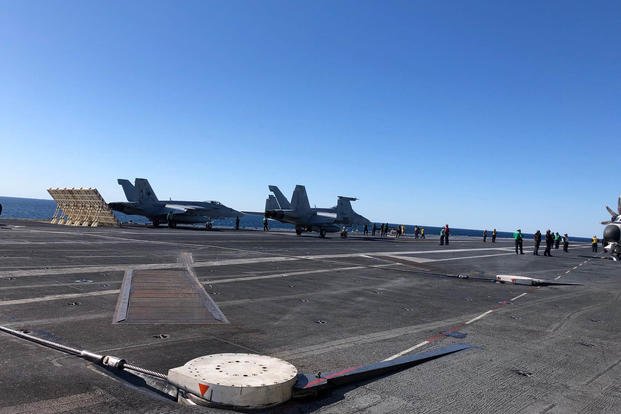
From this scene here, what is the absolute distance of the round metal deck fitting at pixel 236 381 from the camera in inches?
187

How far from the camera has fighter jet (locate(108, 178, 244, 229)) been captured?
2140 inches

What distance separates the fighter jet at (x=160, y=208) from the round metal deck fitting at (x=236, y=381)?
2036 inches

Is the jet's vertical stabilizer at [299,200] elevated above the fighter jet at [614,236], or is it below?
above

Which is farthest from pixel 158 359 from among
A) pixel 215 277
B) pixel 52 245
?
pixel 52 245

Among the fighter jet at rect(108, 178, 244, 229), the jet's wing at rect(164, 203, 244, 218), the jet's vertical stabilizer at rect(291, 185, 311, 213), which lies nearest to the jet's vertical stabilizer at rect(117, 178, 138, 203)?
the fighter jet at rect(108, 178, 244, 229)

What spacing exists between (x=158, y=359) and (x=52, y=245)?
1785 cm

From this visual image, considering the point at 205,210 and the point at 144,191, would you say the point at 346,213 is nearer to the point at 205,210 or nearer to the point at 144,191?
the point at 205,210

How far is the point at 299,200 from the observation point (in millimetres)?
51656

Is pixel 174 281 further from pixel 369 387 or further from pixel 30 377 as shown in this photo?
pixel 369 387

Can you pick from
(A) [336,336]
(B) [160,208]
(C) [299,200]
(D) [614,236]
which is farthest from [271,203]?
(A) [336,336]

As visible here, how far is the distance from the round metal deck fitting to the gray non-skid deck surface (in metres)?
0.22

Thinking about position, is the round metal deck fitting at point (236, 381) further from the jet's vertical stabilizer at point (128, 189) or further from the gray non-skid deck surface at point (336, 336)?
the jet's vertical stabilizer at point (128, 189)

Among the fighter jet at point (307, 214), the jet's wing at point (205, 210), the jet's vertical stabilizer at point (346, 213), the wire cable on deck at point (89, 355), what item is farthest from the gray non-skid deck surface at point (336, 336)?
the jet's wing at point (205, 210)

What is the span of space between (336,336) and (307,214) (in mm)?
44006
